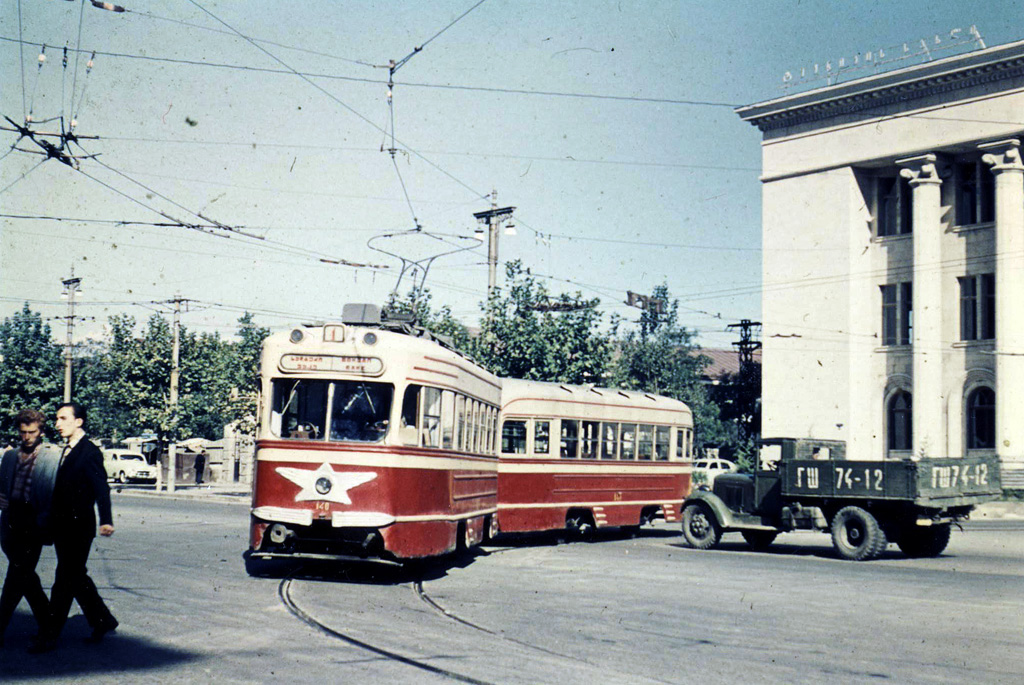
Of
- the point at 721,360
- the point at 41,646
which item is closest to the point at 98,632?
the point at 41,646

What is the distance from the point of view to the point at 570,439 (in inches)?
829

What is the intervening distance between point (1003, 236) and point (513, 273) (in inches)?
700

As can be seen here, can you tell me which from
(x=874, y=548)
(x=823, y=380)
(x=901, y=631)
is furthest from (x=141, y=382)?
(x=901, y=631)

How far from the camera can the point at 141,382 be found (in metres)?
46.8

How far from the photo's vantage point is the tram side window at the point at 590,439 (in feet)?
70.2

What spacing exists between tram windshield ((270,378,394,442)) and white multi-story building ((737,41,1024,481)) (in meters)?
32.1

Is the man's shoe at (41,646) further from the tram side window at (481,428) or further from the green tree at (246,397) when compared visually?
the green tree at (246,397)

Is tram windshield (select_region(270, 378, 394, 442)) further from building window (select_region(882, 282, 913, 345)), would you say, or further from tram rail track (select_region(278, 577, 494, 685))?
building window (select_region(882, 282, 913, 345))

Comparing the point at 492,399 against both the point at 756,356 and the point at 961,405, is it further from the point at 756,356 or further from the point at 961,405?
the point at 756,356

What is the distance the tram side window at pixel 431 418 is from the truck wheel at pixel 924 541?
31.4ft

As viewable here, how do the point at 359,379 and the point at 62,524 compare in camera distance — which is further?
the point at 359,379

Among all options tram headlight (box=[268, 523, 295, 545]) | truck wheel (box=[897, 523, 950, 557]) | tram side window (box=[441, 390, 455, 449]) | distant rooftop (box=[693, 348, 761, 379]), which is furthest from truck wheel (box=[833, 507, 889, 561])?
distant rooftop (box=[693, 348, 761, 379])

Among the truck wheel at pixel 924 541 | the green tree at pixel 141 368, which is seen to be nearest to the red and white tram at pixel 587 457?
the truck wheel at pixel 924 541

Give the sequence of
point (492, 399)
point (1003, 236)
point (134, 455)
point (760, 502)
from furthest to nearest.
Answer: point (134, 455)
point (1003, 236)
point (760, 502)
point (492, 399)
